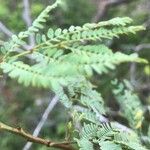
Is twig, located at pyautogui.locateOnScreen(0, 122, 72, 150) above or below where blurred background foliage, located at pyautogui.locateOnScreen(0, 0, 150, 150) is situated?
below

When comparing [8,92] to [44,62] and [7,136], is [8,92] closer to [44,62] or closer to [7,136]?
[7,136]

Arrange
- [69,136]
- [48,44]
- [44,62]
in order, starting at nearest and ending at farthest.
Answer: [44,62] < [48,44] < [69,136]

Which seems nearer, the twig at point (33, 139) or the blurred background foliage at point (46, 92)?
the twig at point (33, 139)

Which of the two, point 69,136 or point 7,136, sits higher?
point 7,136

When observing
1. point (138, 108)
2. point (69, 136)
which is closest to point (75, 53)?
point (69, 136)

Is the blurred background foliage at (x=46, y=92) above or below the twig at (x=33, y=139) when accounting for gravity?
above

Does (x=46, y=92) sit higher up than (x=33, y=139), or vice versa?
(x=46, y=92)

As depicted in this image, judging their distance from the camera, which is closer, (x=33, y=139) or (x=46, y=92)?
(x=33, y=139)

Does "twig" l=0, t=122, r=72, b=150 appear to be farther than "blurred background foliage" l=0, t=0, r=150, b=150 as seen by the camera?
No
